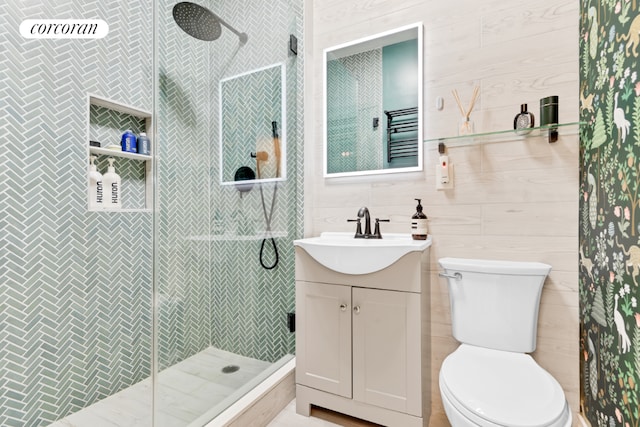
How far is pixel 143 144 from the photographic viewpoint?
6.40 ft

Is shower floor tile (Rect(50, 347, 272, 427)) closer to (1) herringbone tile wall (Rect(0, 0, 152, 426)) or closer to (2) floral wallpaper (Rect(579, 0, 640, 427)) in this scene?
(1) herringbone tile wall (Rect(0, 0, 152, 426))

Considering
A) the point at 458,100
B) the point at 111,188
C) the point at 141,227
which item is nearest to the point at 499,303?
the point at 458,100

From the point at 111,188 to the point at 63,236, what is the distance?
35 cm

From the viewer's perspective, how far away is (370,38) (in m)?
1.84

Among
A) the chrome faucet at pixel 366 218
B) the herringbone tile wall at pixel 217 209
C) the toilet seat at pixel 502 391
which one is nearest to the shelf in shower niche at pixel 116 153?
the herringbone tile wall at pixel 217 209

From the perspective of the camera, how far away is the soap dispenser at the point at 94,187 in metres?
1.72

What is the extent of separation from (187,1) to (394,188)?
4.35 feet

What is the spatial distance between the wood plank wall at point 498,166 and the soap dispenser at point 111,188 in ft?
A: 4.51

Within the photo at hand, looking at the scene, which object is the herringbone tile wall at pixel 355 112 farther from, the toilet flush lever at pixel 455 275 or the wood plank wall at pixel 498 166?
the toilet flush lever at pixel 455 275

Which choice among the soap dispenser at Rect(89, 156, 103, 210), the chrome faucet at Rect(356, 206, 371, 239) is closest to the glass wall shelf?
the chrome faucet at Rect(356, 206, 371, 239)

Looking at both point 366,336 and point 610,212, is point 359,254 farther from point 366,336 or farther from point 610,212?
point 610,212

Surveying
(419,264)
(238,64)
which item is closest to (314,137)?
(238,64)

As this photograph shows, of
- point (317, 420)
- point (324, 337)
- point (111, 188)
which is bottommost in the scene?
point (317, 420)

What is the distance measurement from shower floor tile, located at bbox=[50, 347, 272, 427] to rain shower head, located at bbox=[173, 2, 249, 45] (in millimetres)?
1437
